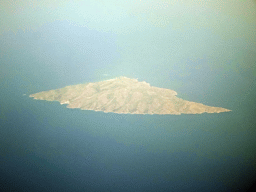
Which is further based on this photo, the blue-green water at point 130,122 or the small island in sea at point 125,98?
Result: the small island in sea at point 125,98

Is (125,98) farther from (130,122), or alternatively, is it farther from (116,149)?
(116,149)

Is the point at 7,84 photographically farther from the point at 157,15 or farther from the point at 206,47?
the point at 206,47

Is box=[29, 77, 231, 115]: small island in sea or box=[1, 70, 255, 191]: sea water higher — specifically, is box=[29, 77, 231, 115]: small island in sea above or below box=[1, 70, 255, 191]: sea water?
above

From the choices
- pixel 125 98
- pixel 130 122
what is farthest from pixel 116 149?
pixel 125 98

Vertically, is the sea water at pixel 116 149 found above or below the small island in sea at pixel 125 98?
below
